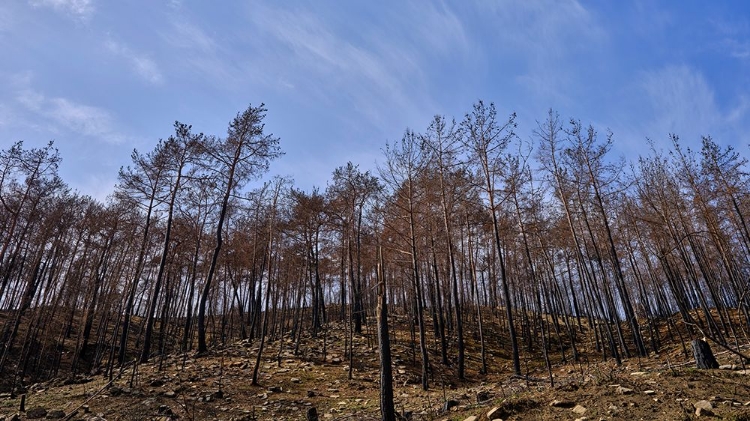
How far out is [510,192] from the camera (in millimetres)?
14164

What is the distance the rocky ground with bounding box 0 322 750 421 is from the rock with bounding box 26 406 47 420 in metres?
0.04

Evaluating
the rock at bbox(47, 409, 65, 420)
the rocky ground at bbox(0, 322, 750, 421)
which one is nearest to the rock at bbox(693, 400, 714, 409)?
the rocky ground at bbox(0, 322, 750, 421)

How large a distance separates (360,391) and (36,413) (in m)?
8.89

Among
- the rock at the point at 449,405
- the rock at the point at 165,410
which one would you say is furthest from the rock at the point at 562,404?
the rock at the point at 165,410

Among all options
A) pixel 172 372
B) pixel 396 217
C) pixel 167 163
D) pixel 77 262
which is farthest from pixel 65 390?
pixel 396 217

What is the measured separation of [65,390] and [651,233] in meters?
25.3

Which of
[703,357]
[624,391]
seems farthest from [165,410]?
[703,357]

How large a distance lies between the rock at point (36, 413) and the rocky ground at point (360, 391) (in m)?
0.04

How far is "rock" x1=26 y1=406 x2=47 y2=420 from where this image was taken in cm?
962

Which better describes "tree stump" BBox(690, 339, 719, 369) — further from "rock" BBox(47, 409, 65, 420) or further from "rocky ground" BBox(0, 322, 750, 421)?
"rock" BBox(47, 409, 65, 420)

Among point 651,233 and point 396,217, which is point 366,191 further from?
point 651,233

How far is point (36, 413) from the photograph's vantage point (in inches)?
384

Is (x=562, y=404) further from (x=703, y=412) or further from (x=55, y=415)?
(x=55, y=415)

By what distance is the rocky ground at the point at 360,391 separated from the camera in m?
6.32
